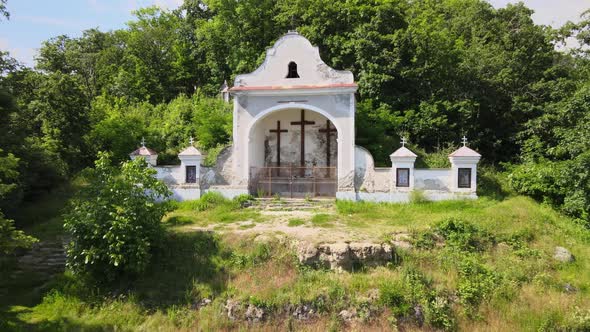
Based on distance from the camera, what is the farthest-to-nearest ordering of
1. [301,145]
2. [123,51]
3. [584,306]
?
1. [123,51]
2. [301,145]
3. [584,306]

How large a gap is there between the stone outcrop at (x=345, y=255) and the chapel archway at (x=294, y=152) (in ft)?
20.8

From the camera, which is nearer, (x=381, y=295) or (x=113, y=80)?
(x=381, y=295)

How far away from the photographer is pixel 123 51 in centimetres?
3416

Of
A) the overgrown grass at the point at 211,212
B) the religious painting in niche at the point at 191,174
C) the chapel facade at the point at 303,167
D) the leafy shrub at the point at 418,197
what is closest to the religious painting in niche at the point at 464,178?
the chapel facade at the point at 303,167

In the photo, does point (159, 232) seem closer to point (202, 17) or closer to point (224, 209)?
point (224, 209)

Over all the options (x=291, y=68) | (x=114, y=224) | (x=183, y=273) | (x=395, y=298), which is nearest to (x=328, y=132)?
(x=291, y=68)

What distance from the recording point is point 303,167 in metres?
17.3

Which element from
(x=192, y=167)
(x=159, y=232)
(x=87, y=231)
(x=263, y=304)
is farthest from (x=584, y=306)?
(x=192, y=167)

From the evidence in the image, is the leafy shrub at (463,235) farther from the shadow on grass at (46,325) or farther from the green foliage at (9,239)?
the green foliage at (9,239)

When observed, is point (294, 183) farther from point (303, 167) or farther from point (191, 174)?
point (191, 174)

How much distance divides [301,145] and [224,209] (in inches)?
213

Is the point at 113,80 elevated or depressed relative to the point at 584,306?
elevated

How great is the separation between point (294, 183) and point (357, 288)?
25.7 ft

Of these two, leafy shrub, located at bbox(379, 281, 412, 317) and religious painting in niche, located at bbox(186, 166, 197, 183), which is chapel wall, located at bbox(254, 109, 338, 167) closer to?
religious painting in niche, located at bbox(186, 166, 197, 183)
